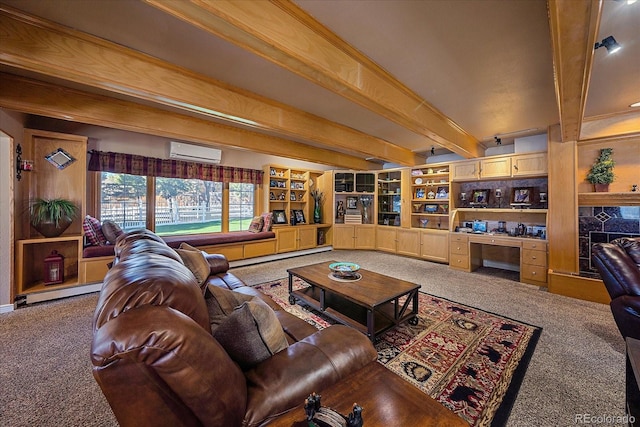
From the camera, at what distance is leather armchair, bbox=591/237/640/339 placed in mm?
1878

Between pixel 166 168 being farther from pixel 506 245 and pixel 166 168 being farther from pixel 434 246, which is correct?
pixel 506 245

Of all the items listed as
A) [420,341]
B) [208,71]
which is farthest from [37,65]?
[420,341]

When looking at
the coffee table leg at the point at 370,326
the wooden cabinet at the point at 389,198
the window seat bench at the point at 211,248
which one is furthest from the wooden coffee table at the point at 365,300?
the wooden cabinet at the point at 389,198

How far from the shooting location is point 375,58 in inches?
83.4

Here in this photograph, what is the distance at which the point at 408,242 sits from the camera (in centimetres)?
568

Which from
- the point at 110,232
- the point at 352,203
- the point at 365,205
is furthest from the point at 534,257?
the point at 110,232

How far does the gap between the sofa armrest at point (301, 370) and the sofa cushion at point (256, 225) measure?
14.2 ft

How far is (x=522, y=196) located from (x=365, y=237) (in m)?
3.29

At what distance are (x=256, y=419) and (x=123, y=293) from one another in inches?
23.6

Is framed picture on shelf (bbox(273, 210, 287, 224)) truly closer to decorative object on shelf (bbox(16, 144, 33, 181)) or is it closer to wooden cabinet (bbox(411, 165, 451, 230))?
wooden cabinet (bbox(411, 165, 451, 230))

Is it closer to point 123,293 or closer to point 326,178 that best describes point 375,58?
point 123,293

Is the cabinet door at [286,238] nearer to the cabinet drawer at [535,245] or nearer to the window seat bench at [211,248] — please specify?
the window seat bench at [211,248]

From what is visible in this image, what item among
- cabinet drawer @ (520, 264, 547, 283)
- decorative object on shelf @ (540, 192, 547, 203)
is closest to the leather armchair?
cabinet drawer @ (520, 264, 547, 283)

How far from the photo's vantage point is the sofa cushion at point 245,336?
102 centimetres
